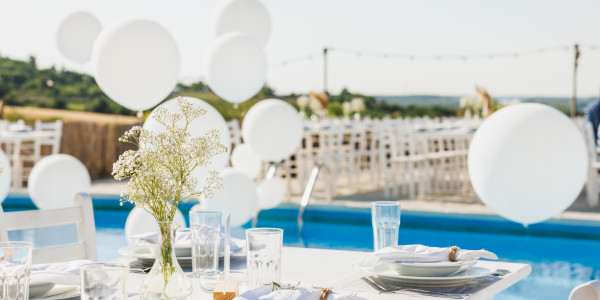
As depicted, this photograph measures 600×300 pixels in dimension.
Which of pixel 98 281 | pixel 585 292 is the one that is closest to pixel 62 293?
pixel 98 281

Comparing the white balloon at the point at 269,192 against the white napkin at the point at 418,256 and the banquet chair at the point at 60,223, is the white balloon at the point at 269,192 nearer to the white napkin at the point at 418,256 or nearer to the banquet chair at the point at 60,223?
the banquet chair at the point at 60,223

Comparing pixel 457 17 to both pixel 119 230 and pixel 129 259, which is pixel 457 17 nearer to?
pixel 119 230

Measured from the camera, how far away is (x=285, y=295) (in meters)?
1.30

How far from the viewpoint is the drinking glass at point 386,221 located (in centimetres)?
187

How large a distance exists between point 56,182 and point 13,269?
4.71 meters

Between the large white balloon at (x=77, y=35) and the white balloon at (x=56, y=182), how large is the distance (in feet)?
4.45

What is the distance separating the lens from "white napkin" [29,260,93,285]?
4.86ft

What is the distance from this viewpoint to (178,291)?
1.34 meters

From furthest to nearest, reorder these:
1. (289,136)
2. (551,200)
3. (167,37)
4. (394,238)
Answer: (289,136) → (167,37) → (551,200) → (394,238)

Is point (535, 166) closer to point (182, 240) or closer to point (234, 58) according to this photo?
point (182, 240)

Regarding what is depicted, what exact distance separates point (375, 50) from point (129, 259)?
16776 millimetres

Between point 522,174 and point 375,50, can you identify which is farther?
point 375,50

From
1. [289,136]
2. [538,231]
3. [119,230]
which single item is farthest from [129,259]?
[119,230]

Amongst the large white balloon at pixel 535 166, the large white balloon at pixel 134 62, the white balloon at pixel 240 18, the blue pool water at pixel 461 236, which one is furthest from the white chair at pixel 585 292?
the white balloon at pixel 240 18
